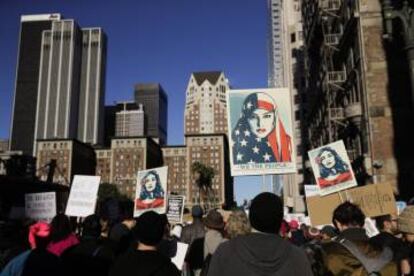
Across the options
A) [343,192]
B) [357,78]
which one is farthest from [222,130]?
[343,192]

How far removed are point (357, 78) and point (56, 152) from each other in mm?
133317

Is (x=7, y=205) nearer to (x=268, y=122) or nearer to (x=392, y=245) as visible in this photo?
(x=268, y=122)

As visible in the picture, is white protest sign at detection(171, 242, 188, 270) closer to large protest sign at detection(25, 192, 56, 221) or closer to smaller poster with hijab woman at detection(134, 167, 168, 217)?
smaller poster with hijab woman at detection(134, 167, 168, 217)

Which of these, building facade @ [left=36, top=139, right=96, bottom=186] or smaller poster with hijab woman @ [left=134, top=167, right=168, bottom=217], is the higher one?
building facade @ [left=36, top=139, right=96, bottom=186]

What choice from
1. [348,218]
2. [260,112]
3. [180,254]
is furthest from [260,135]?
[348,218]

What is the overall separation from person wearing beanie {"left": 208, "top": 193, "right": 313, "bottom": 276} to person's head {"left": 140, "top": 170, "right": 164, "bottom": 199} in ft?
28.8

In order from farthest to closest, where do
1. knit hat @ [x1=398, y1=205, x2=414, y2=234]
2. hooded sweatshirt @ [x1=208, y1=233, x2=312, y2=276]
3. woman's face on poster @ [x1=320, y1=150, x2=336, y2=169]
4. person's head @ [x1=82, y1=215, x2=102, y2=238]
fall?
woman's face on poster @ [x1=320, y1=150, x2=336, y2=169], person's head @ [x1=82, y1=215, x2=102, y2=238], knit hat @ [x1=398, y1=205, x2=414, y2=234], hooded sweatshirt @ [x1=208, y1=233, x2=312, y2=276]

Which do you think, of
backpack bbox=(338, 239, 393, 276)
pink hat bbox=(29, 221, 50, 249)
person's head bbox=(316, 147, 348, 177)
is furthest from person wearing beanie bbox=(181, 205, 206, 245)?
backpack bbox=(338, 239, 393, 276)

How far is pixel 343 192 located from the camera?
33.5 feet

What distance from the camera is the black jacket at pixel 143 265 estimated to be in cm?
334

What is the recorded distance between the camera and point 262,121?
8711 mm

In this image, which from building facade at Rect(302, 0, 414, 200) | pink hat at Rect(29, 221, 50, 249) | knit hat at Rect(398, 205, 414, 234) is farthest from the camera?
building facade at Rect(302, 0, 414, 200)

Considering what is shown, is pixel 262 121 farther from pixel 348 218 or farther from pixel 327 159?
pixel 348 218

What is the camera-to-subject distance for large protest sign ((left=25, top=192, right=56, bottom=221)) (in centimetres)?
1092
